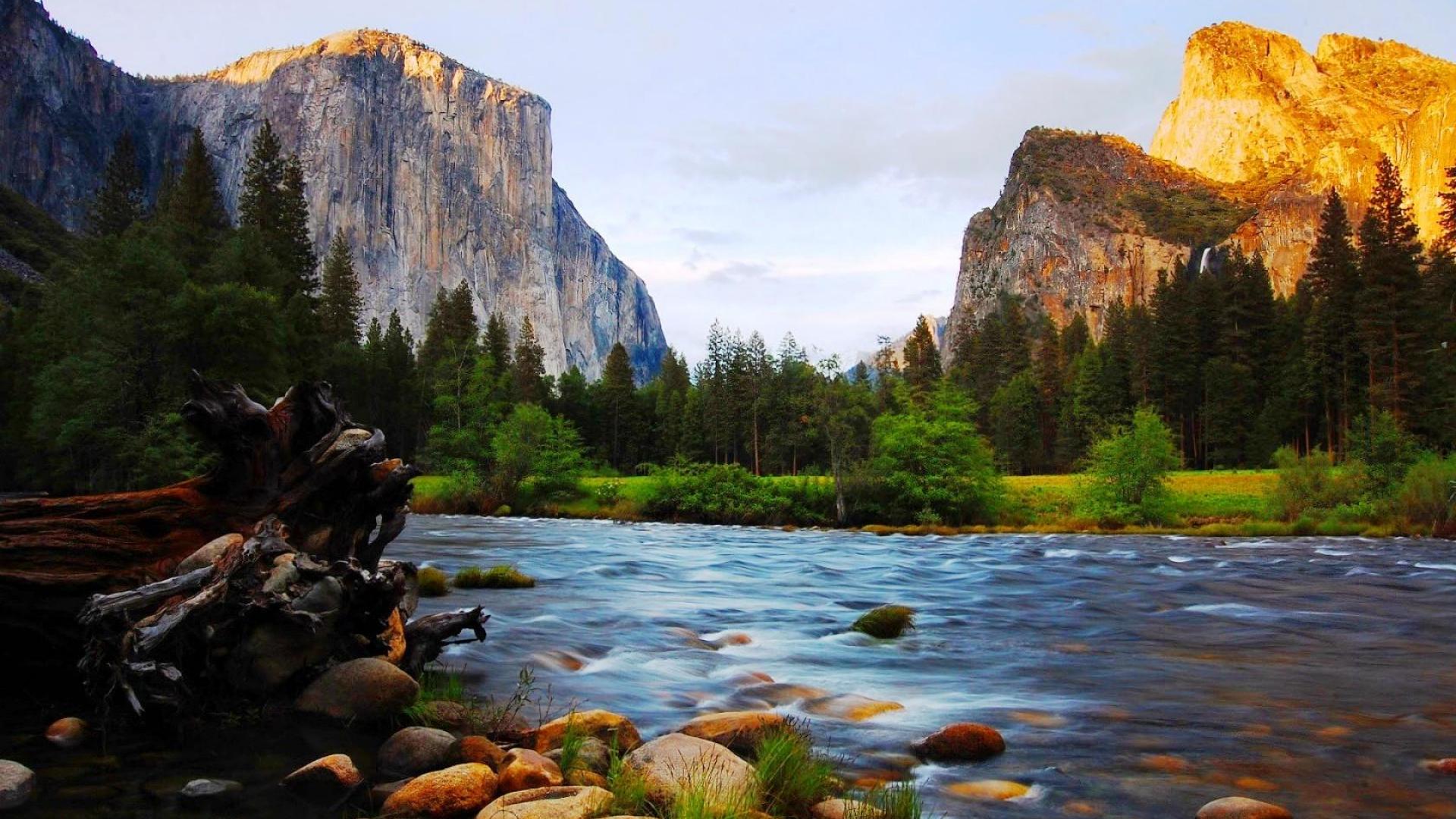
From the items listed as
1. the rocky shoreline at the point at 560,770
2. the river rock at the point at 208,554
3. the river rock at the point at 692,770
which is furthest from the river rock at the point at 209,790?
the river rock at the point at 692,770

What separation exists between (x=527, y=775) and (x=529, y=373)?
96144mm

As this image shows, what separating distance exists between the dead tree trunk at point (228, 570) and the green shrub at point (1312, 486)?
35006 millimetres

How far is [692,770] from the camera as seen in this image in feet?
16.0

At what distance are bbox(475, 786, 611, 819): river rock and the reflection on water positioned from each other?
7.39 ft

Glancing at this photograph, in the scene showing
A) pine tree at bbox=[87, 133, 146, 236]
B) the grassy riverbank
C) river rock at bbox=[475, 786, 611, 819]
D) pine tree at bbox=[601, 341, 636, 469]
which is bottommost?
the grassy riverbank

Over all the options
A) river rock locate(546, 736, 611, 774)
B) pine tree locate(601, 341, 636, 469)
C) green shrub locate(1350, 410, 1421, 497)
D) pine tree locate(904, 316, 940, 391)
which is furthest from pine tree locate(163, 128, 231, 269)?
pine tree locate(904, 316, 940, 391)

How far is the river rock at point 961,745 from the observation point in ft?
20.8

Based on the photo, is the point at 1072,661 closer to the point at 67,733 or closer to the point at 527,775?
the point at 527,775

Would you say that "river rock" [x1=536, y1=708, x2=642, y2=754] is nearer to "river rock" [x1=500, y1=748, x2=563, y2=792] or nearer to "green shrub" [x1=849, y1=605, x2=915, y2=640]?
"river rock" [x1=500, y1=748, x2=563, y2=792]

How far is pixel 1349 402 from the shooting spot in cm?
5834

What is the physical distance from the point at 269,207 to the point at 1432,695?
2842 inches

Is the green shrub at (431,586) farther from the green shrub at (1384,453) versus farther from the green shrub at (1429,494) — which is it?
the green shrub at (1384,453)

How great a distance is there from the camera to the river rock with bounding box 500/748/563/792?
192 inches

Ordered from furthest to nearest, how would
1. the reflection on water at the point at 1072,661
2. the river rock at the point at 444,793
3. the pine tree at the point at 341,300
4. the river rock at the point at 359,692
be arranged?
the pine tree at the point at 341,300 → the river rock at the point at 359,692 → the reflection on water at the point at 1072,661 → the river rock at the point at 444,793
